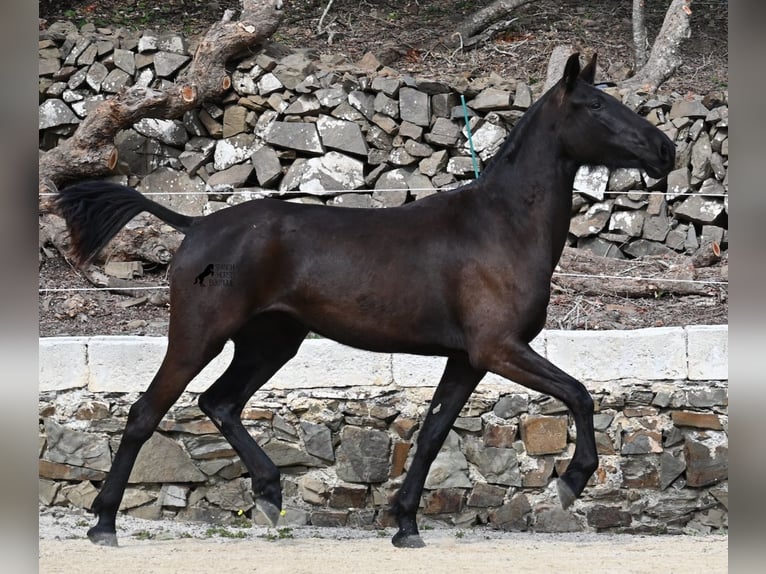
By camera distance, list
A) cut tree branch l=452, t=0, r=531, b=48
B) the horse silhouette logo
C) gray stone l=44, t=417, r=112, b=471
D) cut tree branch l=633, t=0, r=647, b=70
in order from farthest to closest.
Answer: cut tree branch l=452, t=0, r=531, b=48
cut tree branch l=633, t=0, r=647, b=70
gray stone l=44, t=417, r=112, b=471
the horse silhouette logo

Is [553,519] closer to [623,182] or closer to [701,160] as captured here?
[623,182]

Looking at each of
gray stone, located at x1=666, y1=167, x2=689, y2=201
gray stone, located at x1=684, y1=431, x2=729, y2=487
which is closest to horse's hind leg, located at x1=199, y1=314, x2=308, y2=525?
gray stone, located at x1=684, y1=431, x2=729, y2=487

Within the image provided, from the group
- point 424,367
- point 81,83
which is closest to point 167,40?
point 81,83

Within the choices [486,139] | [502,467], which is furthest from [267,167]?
[502,467]

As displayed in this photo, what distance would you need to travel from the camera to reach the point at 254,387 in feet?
17.0

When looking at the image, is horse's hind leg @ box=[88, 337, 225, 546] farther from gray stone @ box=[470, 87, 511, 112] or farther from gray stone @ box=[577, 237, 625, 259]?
gray stone @ box=[470, 87, 511, 112]

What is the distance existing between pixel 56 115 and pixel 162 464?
14.7ft

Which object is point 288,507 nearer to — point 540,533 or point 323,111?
point 540,533

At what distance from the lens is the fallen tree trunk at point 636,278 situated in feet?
25.2

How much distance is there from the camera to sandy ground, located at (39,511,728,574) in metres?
4.73

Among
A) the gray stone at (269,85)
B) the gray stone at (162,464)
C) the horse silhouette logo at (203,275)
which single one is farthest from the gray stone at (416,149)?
the horse silhouette logo at (203,275)

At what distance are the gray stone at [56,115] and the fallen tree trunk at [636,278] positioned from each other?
4.71m

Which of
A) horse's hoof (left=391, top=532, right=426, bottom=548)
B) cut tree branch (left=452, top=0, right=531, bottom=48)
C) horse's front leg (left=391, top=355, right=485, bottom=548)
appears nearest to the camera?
horse's front leg (left=391, top=355, right=485, bottom=548)

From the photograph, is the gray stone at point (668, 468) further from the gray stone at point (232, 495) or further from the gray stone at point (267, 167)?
the gray stone at point (267, 167)
